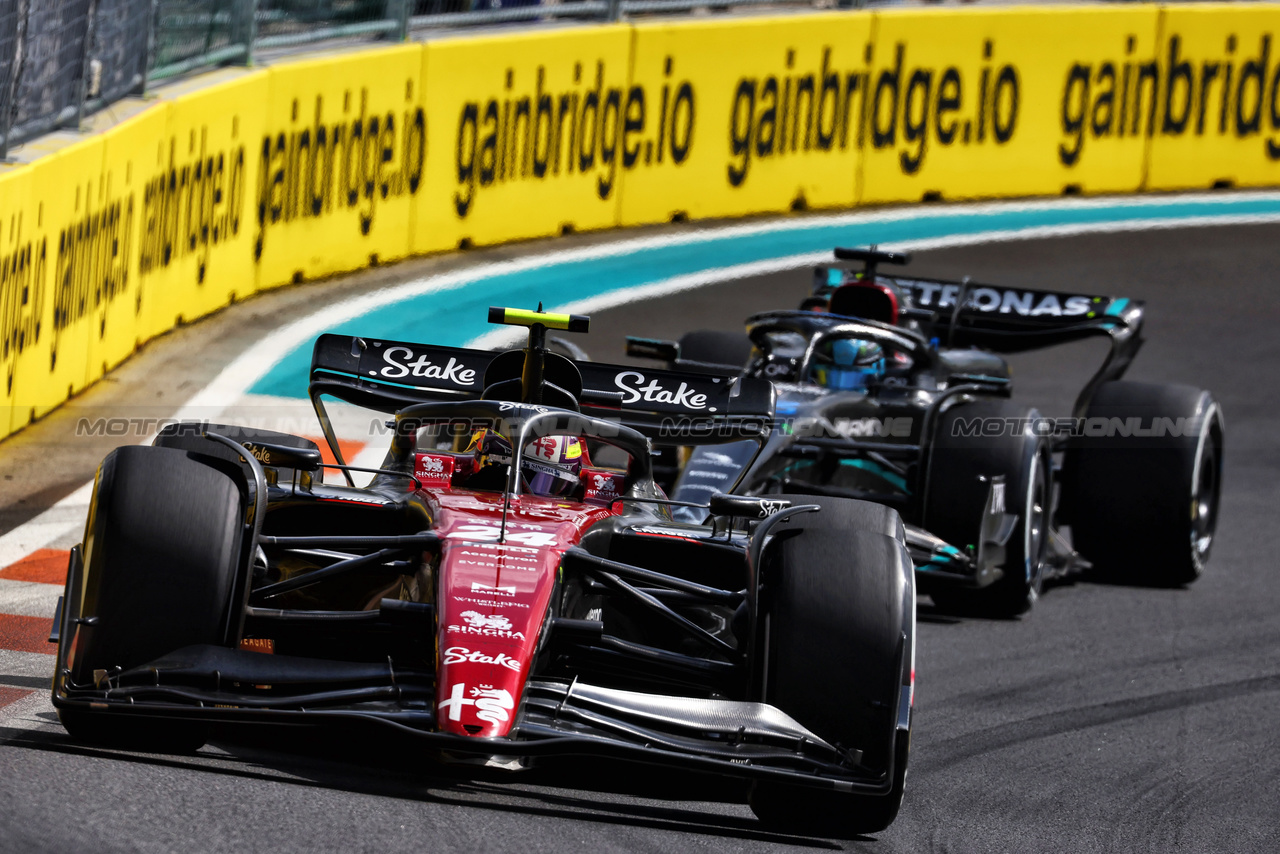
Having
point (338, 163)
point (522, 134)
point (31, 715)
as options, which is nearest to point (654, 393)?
point (31, 715)

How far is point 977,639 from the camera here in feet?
27.7

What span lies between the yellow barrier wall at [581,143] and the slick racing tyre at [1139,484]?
536 centimetres

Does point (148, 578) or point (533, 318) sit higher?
point (533, 318)

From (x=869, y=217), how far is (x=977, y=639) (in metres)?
9.38

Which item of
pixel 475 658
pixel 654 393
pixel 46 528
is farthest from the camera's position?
pixel 46 528

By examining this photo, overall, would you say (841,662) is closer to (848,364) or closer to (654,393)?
(654,393)

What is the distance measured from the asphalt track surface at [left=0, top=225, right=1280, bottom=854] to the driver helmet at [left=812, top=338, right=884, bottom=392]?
157 cm

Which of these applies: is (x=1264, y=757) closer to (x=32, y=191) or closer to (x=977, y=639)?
(x=977, y=639)

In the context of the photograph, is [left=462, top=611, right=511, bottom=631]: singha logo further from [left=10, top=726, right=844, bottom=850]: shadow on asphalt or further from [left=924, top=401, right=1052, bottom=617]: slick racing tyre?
[left=924, top=401, right=1052, bottom=617]: slick racing tyre

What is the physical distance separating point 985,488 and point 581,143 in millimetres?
7333

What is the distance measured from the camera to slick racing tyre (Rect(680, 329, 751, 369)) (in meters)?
11.0

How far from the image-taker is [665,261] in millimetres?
15320

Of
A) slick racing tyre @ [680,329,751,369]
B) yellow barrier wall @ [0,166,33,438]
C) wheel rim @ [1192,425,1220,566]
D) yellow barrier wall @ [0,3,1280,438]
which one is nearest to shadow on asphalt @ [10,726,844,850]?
yellow barrier wall @ [0,166,33,438]

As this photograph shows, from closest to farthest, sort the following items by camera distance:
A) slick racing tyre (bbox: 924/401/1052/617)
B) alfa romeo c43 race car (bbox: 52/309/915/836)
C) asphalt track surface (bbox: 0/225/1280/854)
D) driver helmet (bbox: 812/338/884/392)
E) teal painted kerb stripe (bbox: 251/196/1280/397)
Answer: asphalt track surface (bbox: 0/225/1280/854)
alfa romeo c43 race car (bbox: 52/309/915/836)
slick racing tyre (bbox: 924/401/1052/617)
driver helmet (bbox: 812/338/884/392)
teal painted kerb stripe (bbox: 251/196/1280/397)
